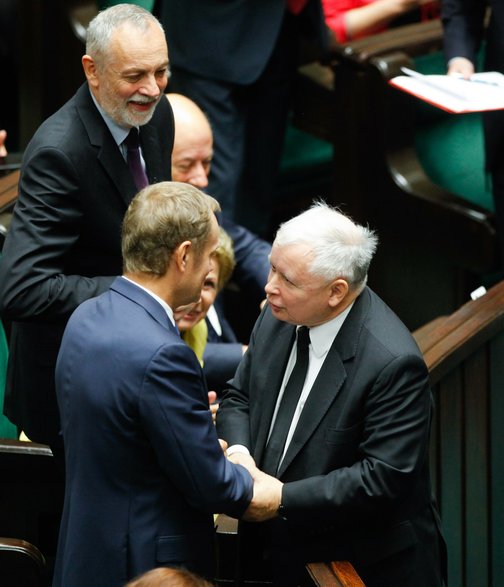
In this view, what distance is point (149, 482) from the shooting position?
2654 mm

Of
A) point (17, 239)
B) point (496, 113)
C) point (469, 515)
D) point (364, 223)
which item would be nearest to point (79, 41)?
point (364, 223)

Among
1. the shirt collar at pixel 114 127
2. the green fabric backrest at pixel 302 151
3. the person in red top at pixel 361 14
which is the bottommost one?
the green fabric backrest at pixel 302 151

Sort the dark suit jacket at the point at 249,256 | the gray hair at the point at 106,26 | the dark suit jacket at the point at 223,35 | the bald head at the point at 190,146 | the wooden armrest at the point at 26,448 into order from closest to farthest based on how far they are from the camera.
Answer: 1. the gray hair at the point at 106,26
2. the wooden armrest at the point at 26,448
3. the bald head at the point at 190,146
4. the dark suit jacket at the point at 249,256
5. the dark suit jacket at the point at 223,35

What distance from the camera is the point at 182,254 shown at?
2.60 m

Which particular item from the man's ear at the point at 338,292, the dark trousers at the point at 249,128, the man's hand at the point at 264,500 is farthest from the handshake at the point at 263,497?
the dark trousers at the point at 249,128

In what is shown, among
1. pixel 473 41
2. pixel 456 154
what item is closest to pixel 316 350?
pixel 473 41

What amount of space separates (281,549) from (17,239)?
953mm

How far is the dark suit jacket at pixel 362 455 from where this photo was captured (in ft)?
8.96

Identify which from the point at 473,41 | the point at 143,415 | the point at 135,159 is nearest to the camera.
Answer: the point at 143,415

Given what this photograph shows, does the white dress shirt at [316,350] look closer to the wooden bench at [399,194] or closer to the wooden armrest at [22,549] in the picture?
the wooden armrest at [22,549]

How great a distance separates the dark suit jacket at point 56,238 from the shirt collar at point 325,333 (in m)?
0.52

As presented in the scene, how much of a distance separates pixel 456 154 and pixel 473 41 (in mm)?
953

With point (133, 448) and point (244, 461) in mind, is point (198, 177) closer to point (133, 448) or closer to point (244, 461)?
point (244, 461)

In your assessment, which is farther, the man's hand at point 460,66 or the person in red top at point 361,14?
the person in red top at point 361,14
